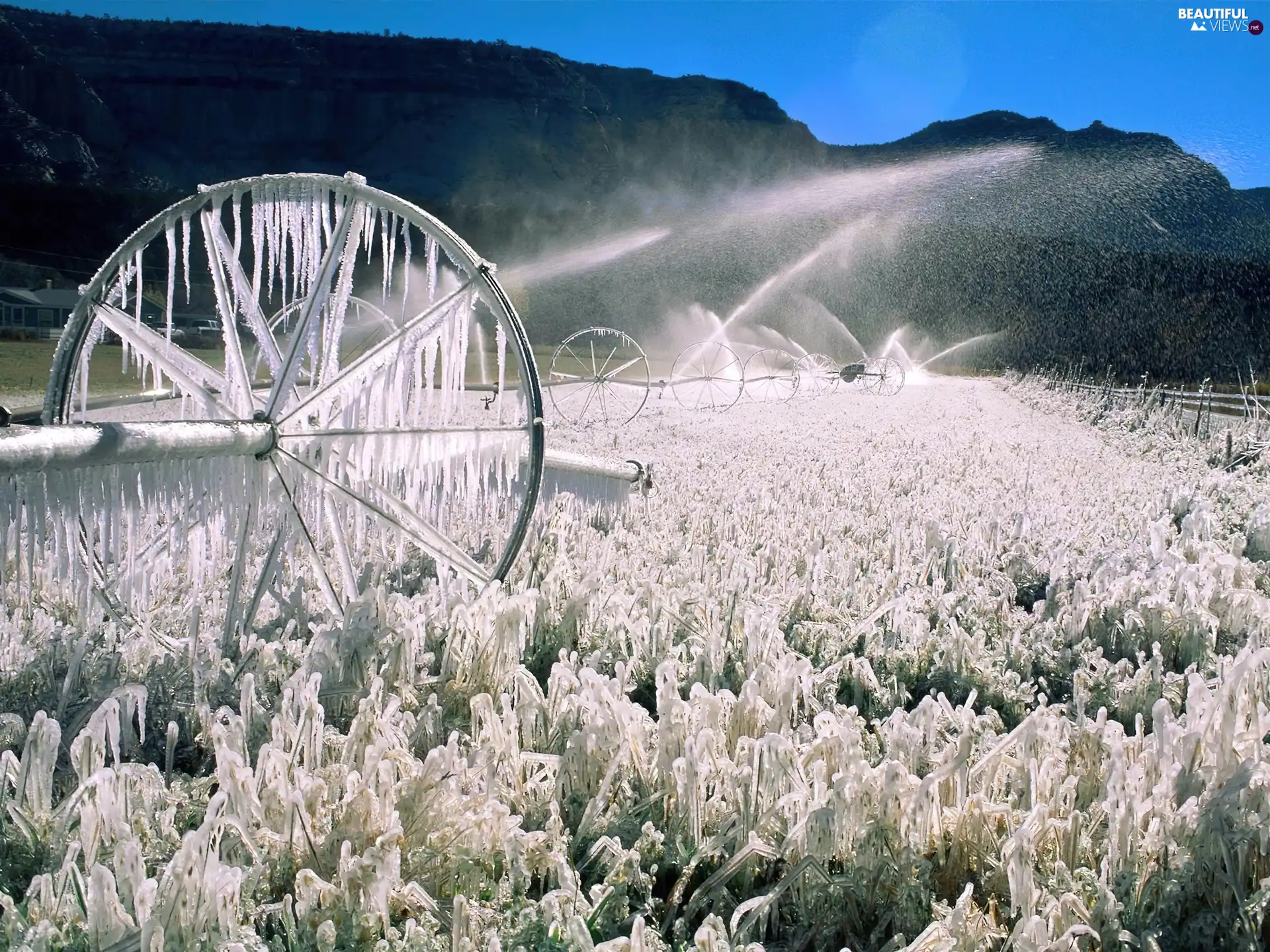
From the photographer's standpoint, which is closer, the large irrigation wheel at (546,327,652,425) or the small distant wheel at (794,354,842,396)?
the large irrigation wheel at (546,327,652,425)

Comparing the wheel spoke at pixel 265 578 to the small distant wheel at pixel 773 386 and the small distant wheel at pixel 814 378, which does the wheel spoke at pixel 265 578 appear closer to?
the small distant wheel at pixel 773 386

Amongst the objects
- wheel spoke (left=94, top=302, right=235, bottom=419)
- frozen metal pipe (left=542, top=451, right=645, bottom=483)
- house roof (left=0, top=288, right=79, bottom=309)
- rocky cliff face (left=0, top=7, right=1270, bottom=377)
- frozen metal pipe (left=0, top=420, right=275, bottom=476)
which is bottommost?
frozen metal pipe (left=542, top=451, right=645, bottom=483)

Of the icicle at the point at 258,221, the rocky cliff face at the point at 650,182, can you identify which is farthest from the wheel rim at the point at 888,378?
the rocky cliff face at the point at 650,182

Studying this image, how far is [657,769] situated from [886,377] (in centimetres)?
2118

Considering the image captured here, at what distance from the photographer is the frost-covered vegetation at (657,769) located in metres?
1.53

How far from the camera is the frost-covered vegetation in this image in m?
1.53

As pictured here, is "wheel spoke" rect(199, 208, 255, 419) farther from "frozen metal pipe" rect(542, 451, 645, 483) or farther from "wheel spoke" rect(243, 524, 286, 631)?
"frozen metal pipe" rect(542, 451, 645, 483)

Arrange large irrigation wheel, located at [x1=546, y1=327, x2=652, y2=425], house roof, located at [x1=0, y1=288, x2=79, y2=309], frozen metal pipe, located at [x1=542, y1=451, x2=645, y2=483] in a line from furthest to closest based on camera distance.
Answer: house roof, located at [x1=0, y1=288, x2=79, y2=309]
large irrigation wheel, located at [x1=546, y1=327, x2=652, y2=425]
frozen metal pipe, located at [x1=542, y1=451, x2=645, y2=483]

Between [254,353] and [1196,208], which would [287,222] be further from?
[1196,208]

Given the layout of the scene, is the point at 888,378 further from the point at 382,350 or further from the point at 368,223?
the point at 382,350

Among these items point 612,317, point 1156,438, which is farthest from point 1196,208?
point 1156,438

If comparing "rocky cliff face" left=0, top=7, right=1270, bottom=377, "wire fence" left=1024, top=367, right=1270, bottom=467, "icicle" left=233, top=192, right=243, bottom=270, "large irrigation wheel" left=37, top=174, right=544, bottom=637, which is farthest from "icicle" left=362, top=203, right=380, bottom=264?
"rocky cliff face" left=0, top=7, right=1270, bottom=377

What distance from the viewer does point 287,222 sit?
127 inches

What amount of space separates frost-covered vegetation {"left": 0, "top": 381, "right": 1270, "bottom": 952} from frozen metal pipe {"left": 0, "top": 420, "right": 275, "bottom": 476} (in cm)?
54
